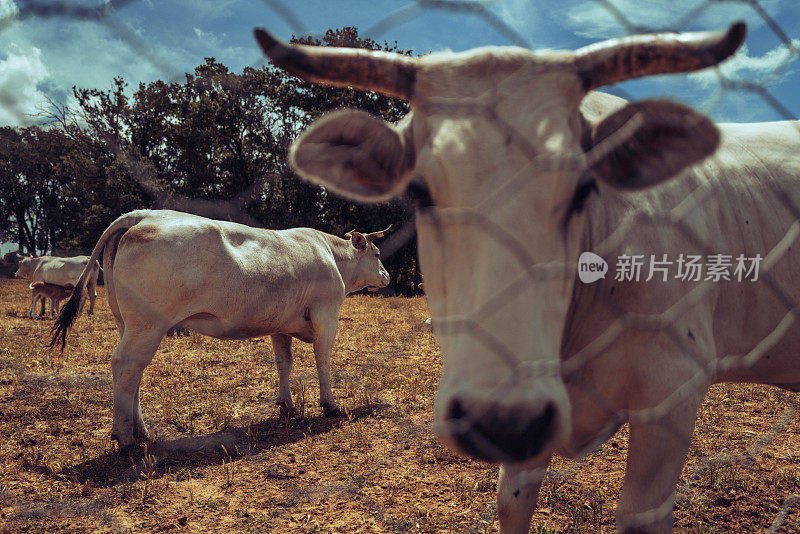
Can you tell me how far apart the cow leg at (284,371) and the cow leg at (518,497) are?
10.5 ft

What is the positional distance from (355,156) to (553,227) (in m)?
0.55

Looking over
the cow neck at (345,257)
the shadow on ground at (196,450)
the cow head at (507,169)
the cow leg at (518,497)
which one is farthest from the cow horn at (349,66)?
the cow neck at (345,257)

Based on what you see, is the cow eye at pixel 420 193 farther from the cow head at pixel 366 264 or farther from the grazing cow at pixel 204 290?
the cow head at pixel 366 264

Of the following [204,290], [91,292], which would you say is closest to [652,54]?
[204,290]

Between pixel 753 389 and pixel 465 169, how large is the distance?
5540 millimetres

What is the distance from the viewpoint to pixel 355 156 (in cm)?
Answer: 136

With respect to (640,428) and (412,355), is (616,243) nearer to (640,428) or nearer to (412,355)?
(640,428)

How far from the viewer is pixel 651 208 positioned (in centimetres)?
160

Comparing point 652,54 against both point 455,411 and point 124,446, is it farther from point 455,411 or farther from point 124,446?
point 124,446

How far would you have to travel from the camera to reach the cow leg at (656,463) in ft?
4.97

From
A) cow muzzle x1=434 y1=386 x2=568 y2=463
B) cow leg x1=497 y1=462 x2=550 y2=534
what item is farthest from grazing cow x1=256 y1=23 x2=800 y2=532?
cow leg x1=497 y1=462 x2=550 y2=534

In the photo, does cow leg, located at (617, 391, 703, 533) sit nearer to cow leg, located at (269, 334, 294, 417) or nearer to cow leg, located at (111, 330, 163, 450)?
cow leg, located at (111, 330, 163, 450)

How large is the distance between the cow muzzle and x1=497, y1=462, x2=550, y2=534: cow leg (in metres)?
0.99

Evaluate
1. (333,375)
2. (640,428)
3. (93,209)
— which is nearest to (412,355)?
(333,375)
